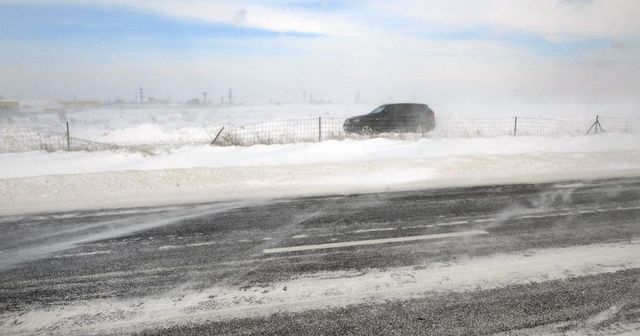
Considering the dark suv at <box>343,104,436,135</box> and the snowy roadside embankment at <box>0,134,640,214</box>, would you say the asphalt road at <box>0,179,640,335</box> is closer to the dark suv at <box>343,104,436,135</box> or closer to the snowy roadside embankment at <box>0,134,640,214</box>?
the snowy roadside embankment at <box>0,134,640,214</box>

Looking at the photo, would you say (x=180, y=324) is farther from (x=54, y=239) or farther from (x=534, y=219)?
(x=534, y=219)

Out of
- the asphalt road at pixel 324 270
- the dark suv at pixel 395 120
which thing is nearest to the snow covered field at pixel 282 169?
the asphalt road at pixel 324 270

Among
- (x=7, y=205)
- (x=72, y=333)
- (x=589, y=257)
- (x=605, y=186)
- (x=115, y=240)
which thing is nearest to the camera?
(x=72, y=333)

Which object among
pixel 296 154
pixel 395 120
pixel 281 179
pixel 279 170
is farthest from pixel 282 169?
pixel 395 120

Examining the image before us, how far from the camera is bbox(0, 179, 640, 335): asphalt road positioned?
3424 mm

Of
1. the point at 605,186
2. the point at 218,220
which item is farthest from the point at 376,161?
the point at 218,220

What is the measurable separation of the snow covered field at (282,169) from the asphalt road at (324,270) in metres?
1.75

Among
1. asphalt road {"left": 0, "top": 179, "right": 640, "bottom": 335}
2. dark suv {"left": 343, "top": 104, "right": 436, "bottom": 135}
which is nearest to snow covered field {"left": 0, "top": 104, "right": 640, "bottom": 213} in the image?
asphalt road {"left": 0, "top": 179, "right": 640, "bottom": 335}

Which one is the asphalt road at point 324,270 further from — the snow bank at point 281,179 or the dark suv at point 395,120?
the dark suv at point 395,120

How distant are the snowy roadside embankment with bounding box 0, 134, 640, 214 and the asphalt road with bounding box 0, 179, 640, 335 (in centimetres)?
161

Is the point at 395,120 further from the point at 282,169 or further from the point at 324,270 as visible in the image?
the point at 324,270

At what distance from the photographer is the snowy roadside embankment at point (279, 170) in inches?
348

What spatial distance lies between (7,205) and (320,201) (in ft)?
20.5

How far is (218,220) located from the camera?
6680mm
